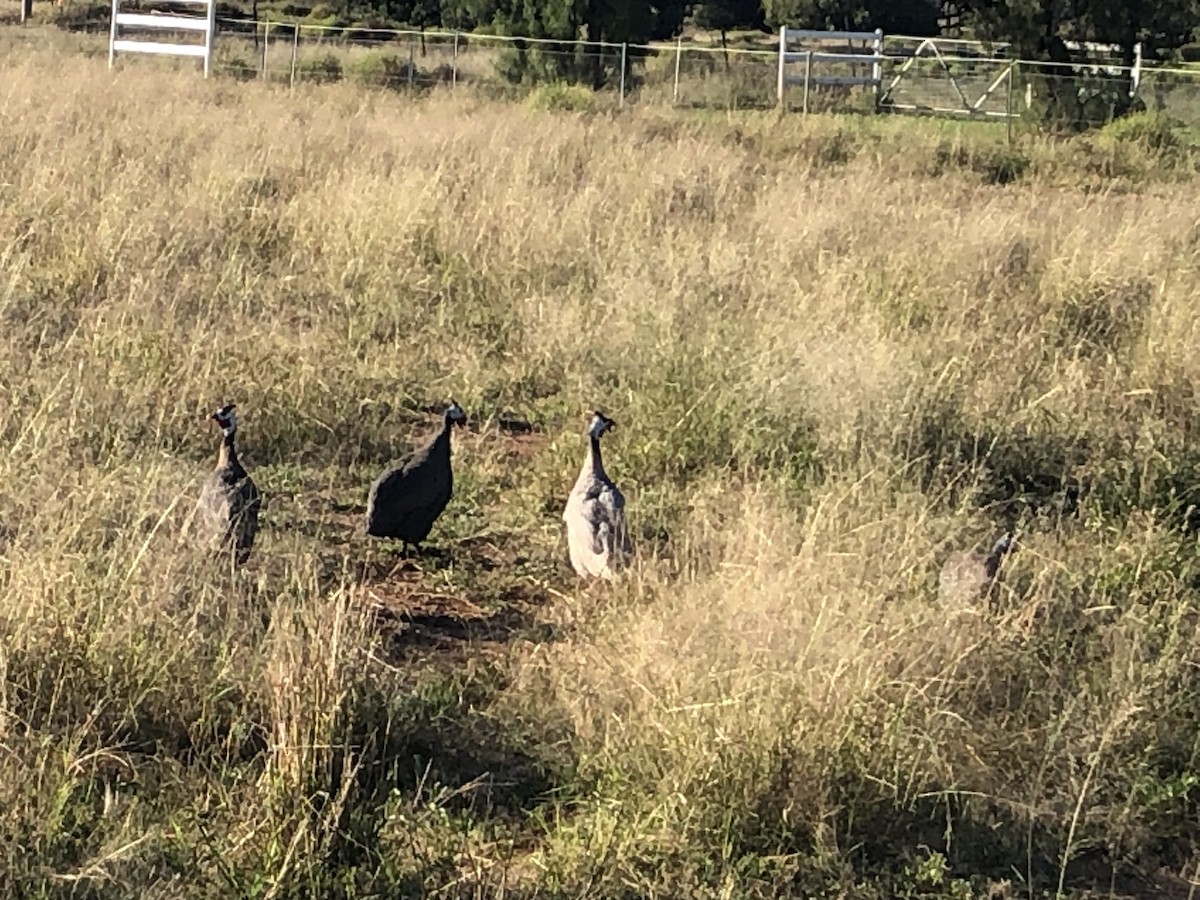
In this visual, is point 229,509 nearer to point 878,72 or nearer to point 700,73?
point 700,73

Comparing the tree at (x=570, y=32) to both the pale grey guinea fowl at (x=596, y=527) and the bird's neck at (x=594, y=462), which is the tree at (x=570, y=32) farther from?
the pale grey guinea fowl at (x=596, y=527)

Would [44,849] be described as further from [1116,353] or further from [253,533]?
[1116,353]

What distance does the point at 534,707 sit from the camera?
4207mm

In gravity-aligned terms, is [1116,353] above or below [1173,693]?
above

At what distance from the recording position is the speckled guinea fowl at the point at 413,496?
5.33m

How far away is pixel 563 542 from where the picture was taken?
568 cm

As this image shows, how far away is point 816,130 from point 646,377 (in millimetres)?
11807

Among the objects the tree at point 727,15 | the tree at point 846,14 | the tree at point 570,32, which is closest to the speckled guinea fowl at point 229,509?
the tree at point 570,32

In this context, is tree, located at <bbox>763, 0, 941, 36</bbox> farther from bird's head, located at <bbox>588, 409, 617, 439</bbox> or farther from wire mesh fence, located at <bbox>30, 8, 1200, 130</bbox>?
bird's head, located at <bbox>588, 409, 617, 439</bbox>

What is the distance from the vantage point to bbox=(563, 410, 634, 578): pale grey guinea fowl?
502 centimetres

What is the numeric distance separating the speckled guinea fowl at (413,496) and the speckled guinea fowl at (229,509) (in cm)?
45

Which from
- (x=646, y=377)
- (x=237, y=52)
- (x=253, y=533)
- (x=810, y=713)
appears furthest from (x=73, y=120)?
(x=237, y=52)

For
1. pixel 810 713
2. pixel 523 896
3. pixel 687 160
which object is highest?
pixel 687 160

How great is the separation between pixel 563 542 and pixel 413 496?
64 cm
